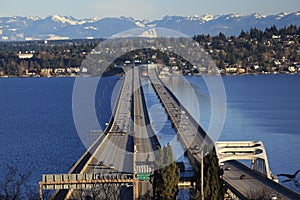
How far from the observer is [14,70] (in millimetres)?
61781

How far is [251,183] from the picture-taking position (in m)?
10.6

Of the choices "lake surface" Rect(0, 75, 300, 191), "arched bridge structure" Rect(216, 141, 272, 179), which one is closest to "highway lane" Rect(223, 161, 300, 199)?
"arched bridge structure" Rect(216, 141, 272, 179)

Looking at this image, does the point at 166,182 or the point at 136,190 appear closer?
the point at 166,182

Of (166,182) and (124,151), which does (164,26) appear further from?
(166,182)

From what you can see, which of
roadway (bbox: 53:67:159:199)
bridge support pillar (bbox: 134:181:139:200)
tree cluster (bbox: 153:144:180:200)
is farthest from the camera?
roadway (bbox: 53:67:159:199)

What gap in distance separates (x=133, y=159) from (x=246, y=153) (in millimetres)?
2305

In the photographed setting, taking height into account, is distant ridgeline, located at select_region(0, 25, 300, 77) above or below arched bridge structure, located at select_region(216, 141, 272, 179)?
above

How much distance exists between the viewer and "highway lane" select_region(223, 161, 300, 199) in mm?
9477

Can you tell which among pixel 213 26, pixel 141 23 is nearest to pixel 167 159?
pixel 213 26

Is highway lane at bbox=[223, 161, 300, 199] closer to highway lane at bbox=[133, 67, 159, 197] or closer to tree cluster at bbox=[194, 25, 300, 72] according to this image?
highway lane at bbox=[133, 67, 159, 197]

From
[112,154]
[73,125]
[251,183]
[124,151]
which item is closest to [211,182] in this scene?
[251,183]

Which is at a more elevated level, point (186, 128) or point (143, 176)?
point (143, 176)

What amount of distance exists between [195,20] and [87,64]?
137972 mm

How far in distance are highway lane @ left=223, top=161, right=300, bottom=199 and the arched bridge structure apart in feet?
1.42
